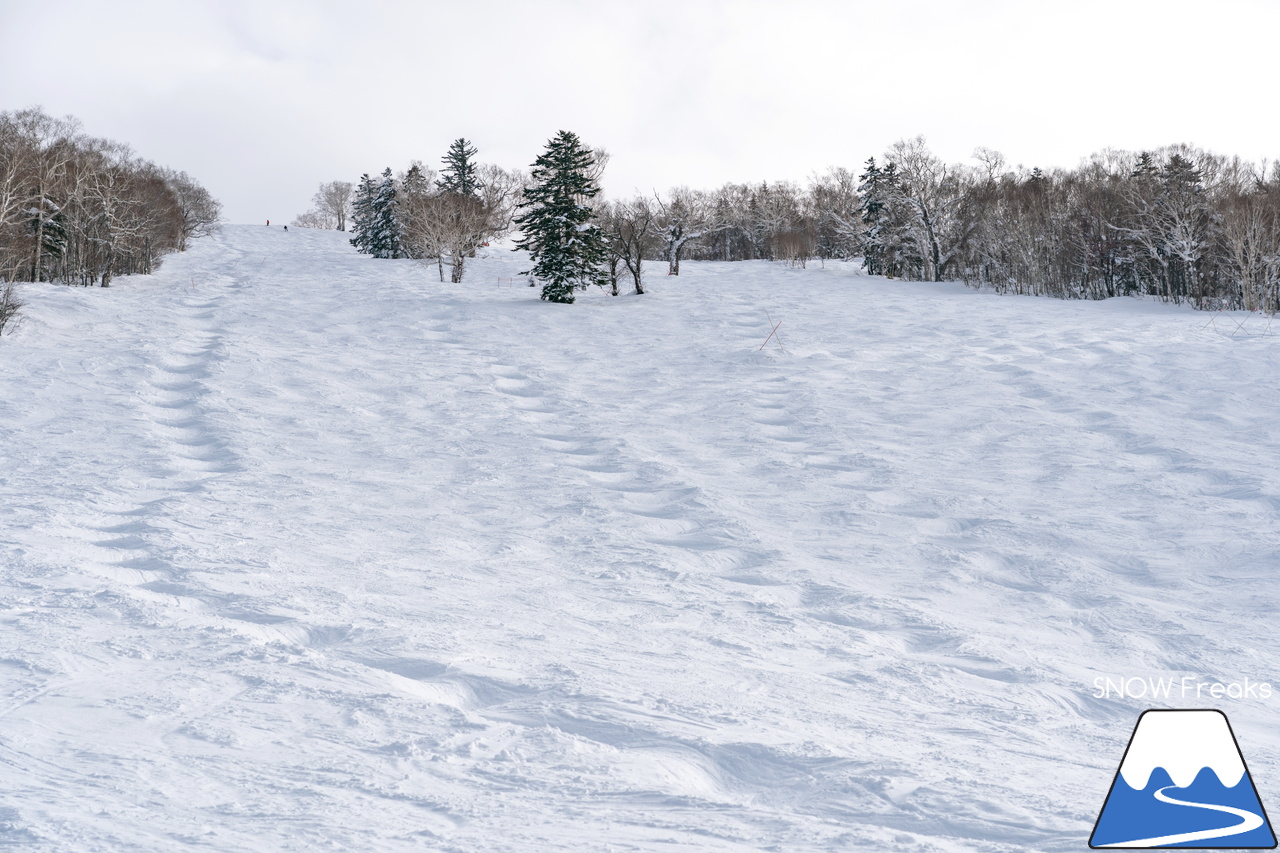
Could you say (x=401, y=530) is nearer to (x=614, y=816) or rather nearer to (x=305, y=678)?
(x=305, y=678)

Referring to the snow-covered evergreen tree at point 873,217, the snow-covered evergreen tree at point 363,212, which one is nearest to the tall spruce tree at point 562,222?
the snow-covered evergreen tree at point 873,217

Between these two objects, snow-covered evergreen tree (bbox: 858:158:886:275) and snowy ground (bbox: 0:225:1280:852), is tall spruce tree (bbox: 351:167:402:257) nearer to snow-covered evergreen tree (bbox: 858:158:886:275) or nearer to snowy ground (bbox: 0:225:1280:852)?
snow-covered evergreen tree (bbox: 858:158:886:275)

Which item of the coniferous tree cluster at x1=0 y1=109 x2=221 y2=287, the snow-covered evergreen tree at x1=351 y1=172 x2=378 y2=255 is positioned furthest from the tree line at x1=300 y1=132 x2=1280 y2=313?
the coniferous tree cluster at x1=0 y1=109 x2=221 y2=287

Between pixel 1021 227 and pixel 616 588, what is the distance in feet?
82.0

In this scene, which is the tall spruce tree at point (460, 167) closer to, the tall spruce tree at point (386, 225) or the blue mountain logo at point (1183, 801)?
the tall spruce tree at point (386, 225)

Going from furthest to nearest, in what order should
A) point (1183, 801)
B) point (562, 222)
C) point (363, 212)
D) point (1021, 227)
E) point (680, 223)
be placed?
point (363, 212) → point (680, 223) → point (1021, 227) → point (562, 222) → point (1183, 801)

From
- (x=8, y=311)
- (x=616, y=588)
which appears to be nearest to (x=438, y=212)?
(x=8, y=311)

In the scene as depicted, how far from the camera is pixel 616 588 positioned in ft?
19.6

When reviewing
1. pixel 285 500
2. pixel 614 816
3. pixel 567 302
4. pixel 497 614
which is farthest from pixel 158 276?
pixel 614 816

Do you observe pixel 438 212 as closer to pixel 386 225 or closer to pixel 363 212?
pixel 386 225

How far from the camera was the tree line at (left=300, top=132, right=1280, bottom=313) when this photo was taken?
2084cm

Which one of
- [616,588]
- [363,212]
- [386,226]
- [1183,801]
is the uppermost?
[363,212]

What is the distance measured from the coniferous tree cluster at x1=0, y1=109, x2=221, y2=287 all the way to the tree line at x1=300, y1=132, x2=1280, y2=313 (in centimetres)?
957

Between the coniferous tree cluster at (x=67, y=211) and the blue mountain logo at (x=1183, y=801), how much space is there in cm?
1991
